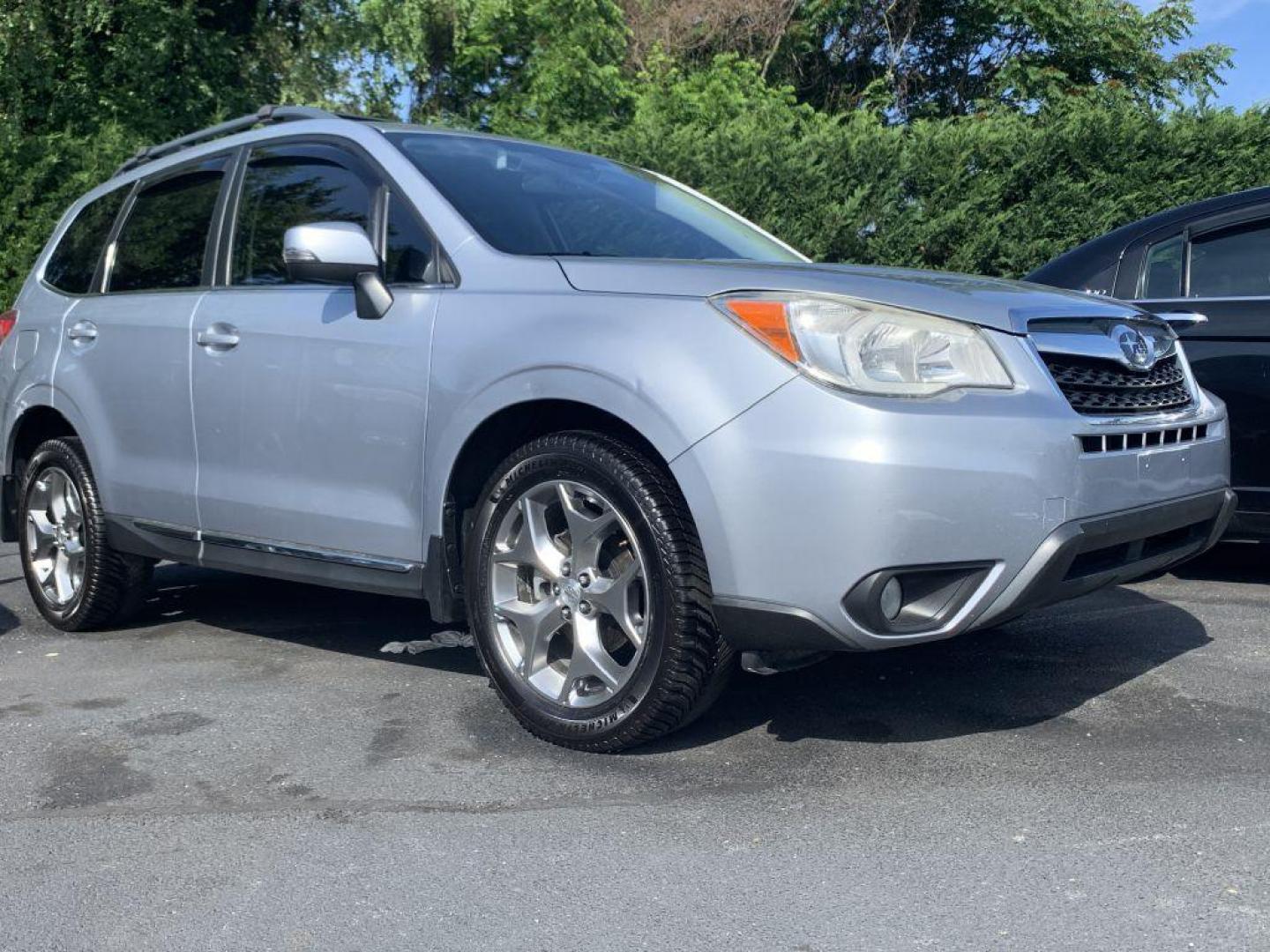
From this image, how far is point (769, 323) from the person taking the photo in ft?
10.8

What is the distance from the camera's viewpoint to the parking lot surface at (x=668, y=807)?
Answer: 2.67 metres

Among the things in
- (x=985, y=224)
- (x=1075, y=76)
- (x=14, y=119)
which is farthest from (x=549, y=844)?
(x=1075, y=76)

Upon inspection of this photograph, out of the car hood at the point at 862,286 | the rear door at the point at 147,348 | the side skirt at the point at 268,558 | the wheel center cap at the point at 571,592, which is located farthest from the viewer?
the rear door at the point at 147,348

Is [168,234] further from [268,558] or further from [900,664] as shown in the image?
[900,664]

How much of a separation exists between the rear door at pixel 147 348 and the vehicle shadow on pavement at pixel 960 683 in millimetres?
2057

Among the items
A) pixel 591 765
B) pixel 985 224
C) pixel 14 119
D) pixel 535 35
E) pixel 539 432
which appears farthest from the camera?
pixel 535 35

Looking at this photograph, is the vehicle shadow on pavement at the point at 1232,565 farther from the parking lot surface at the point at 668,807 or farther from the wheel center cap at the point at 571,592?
the wheel center cap at the point at 571,592

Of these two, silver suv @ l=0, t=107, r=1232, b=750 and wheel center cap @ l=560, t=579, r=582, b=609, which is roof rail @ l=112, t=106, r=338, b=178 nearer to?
silver suv @ l=0, t=107, r=1232, b=750

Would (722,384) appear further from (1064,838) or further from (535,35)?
(535,35)

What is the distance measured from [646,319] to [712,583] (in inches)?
26.3

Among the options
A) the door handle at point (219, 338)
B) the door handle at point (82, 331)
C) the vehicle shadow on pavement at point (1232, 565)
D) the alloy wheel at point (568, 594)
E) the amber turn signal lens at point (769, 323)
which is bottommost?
the vehicle shadow on pavement at point (1232, 565)

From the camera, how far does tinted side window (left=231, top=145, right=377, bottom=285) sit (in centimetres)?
446

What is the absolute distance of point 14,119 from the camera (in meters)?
17.1

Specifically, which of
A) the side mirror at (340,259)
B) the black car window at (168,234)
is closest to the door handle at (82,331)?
the black car window at (168,234)
